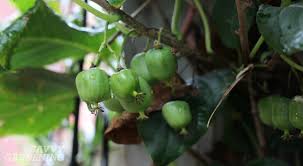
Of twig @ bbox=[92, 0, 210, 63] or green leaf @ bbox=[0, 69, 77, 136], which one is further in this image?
green leaf @ bbox=[0, 69, 77, 136]

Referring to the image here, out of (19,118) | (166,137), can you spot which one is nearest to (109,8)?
(166,137)

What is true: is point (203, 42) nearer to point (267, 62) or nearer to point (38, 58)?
point (267, 62)

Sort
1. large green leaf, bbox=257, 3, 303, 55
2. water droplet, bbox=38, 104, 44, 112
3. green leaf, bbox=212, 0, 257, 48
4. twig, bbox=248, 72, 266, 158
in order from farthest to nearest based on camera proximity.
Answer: water droplet, bbox=38, 104, 44, 112, twig, bbox=248, 72, 266, 158, green leaf, bbox=212, 0, 257, 48, large green leaf, bbox=257, 3, 303, 55

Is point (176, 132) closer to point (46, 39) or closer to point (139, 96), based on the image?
point (139, 96)

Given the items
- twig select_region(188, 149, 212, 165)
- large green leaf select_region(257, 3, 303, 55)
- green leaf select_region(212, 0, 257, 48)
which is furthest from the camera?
twig select_region(188, 149, 212, 165)

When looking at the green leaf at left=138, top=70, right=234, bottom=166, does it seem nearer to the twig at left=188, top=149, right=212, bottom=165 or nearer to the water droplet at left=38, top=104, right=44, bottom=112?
the twig at left=188, top=149, right=212, bottom=165

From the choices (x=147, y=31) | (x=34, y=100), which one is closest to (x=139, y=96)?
(x=147, y=31)

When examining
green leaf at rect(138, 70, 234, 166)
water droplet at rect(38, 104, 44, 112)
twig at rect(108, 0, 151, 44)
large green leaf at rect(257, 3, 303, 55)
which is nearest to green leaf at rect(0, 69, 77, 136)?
water droplet at rect(38, 104, 44, 112)
